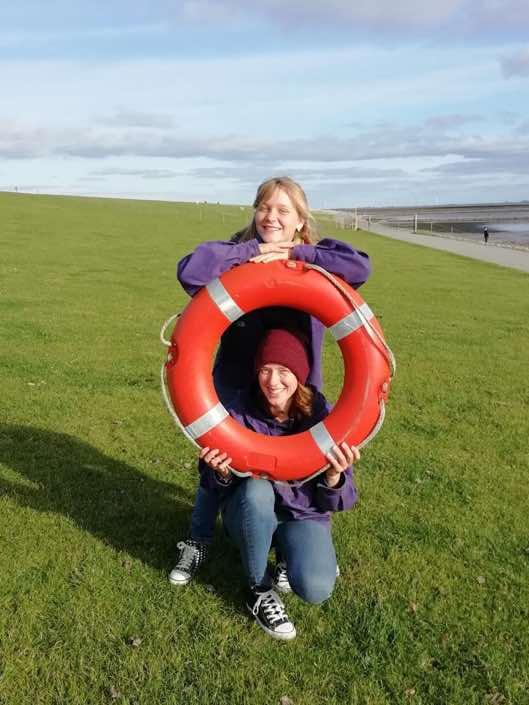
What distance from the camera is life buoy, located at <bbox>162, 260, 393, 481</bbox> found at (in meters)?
2.97

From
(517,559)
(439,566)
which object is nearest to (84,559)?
(439,566)

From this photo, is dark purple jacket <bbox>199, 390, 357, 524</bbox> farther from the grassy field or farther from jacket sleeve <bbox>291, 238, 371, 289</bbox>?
jacket sleeve <bbox>291, 238, 371, 289</bbox>

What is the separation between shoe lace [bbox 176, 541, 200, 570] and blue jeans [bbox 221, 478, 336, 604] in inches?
12.3

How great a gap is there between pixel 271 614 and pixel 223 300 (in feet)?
4.24

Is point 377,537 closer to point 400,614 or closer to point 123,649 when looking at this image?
point 400,614

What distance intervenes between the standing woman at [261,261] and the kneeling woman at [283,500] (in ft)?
0.43

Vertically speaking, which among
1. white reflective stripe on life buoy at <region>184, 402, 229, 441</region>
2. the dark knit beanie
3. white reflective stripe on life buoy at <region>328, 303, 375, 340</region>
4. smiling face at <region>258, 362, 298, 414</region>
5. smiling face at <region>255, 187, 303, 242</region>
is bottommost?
white reflective stripe on life buoy at <region>184, 402, 229, 441</region>

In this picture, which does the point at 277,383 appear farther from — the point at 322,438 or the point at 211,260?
the point at 211,260

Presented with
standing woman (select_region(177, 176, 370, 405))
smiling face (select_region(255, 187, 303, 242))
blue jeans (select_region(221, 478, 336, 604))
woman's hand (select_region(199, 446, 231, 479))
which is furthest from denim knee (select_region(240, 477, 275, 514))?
smiling face (select_region(255, 187, 303, 242))

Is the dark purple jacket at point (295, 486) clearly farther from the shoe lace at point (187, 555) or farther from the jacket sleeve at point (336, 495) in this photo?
the shoe lace at point (187, 555)

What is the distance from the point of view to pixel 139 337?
8156mm

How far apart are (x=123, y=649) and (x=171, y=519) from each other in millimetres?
1074

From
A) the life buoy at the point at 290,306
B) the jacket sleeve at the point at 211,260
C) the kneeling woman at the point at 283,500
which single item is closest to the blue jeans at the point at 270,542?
the kneeling woman at the point at 283,500

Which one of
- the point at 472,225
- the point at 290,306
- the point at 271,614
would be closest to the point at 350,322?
the point at 290,306
